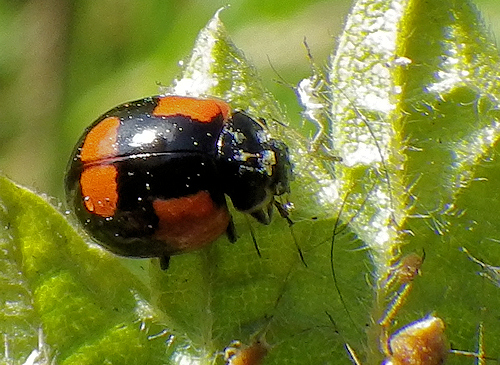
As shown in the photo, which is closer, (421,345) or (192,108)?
(421,345)

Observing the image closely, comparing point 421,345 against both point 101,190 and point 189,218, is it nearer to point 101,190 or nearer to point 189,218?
point 189,218

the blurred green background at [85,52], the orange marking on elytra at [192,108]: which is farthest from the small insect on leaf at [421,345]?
the blurred green background at [85,52]

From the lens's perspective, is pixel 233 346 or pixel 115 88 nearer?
pixel 233 346

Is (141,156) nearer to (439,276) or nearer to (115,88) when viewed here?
(439,276)

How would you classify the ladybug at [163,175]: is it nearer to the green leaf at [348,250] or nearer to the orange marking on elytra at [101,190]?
the orange marking on elytra at [101,190]

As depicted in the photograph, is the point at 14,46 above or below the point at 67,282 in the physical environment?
below

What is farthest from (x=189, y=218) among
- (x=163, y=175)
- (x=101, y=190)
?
(x=101, y=190)

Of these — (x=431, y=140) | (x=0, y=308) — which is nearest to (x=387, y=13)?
(x=431, y=140)
